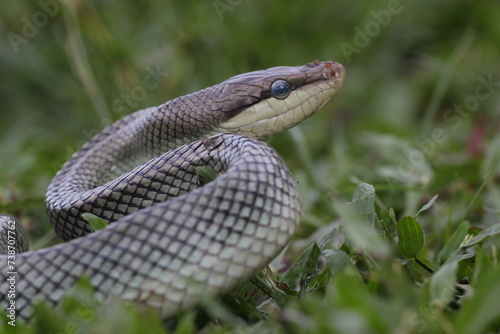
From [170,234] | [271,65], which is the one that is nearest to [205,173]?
[170,234]

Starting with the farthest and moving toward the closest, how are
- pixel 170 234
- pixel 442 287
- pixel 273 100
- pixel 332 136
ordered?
pixel 332 136
pixel 273 100
pixel 170 234
pixel 442 287

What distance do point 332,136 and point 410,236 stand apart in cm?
375

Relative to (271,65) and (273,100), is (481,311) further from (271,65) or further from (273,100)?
(271,65)

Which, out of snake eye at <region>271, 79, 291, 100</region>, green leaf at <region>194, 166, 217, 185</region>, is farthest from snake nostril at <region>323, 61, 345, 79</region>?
green leaf at <region>194, 166, 217, 185</region>

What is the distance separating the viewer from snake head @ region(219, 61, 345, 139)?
3207mm

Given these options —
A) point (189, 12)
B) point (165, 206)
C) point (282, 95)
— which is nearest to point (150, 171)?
point (165, 206)

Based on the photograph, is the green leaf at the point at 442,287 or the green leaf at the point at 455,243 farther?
the green leaf at the point at 455,243

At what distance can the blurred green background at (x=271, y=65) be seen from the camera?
5.41 meters

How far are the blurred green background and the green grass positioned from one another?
20 millimetres

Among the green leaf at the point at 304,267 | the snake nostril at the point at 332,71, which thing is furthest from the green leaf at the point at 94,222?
the snake nostril at the point at 332,71

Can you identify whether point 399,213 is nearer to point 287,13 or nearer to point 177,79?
point 177,79

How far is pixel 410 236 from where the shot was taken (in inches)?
102

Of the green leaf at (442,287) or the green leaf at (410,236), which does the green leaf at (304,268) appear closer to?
the green leaf at (410,236)

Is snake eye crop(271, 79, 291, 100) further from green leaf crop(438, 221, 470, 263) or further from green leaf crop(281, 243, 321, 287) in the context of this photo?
green leaf crop(438, 221, 470, 263)
